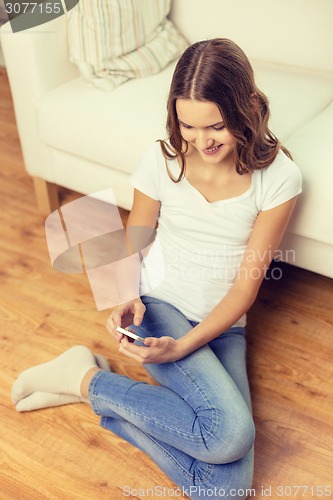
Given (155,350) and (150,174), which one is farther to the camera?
(150,174)

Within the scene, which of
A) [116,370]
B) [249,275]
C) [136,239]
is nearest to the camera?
[249,275]

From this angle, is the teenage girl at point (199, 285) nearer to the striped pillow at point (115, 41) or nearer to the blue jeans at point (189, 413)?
the blue jeans at point (189, 413)

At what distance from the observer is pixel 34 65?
1.71 meters

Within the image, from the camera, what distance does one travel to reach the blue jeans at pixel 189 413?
45.9 inches

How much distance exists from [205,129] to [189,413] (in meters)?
0.54

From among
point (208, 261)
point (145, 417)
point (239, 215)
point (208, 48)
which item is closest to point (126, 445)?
point (145, 417)

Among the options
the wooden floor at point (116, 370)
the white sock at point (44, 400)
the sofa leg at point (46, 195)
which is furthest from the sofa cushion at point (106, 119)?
the white sock at point (44, 400)

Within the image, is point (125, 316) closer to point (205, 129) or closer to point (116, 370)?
point (116, 370)

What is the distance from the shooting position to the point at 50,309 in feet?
5.52

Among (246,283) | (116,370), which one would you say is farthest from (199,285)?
(116,370)

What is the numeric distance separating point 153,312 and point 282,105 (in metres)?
0.67

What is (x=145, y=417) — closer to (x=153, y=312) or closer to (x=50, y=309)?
(x=153, y=312)

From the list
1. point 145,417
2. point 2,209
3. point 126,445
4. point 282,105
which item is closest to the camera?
point 145,417

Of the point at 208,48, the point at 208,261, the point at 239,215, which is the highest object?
the point at 208,48
